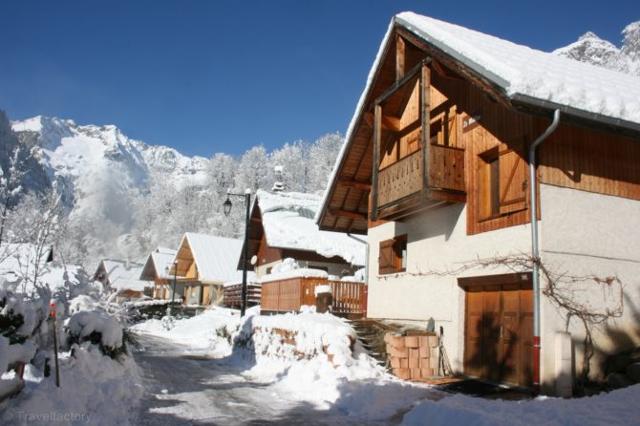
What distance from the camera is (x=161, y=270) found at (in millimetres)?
53938

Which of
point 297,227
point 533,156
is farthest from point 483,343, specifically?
point 297,227

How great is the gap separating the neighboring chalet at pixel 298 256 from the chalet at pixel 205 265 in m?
4.54

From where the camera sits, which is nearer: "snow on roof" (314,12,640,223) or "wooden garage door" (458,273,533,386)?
"snow on roof" (314,12,640,223)

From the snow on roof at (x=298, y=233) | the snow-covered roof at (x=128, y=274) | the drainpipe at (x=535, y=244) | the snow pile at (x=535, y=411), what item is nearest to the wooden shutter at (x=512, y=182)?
the drainpipe at (x=535, y=244)

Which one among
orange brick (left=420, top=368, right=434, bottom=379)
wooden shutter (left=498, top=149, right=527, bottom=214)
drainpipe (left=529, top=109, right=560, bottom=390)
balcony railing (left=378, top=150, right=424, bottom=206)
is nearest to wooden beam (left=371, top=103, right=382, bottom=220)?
balcony railing (left=378, top=150, right=424, bottom=206)

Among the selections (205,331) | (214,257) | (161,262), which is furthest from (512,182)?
(161,262)

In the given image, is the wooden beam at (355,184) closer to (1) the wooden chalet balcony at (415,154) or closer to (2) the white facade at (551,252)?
(1) the wooden chalet balcony at (415,154)

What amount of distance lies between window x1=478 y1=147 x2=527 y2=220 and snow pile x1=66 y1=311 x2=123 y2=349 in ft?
26.2

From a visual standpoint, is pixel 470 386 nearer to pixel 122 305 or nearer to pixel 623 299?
pixel 623 299

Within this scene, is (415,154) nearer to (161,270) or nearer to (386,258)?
(386,258)

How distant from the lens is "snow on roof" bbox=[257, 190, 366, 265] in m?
29.2

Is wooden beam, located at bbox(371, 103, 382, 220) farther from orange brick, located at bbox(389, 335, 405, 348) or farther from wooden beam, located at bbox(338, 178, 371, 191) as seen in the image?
wooden beam, located at bbox(338, 178, 371, 191)

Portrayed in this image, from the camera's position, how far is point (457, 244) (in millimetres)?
13086

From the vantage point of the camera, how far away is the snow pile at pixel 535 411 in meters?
6.52
